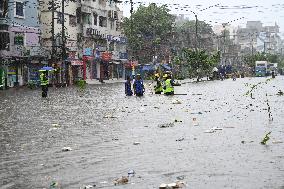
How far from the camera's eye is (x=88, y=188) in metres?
5.87

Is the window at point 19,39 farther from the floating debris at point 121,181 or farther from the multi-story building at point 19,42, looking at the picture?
the floating debris at point 121,181

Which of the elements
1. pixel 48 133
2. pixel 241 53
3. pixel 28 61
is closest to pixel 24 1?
pixel 28 61

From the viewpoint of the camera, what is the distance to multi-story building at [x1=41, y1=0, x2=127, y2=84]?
55031 mm

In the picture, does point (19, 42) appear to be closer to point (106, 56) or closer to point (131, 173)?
point (106, 56)

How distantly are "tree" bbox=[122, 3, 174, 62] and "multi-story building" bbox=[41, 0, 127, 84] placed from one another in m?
4.12

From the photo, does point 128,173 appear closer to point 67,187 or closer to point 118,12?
point 67,187

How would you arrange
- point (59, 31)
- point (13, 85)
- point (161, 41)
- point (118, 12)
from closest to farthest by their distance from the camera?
1. point (13, 85)
2. point (59, 31)
3. point (118, 12)
4. point (161, 41)

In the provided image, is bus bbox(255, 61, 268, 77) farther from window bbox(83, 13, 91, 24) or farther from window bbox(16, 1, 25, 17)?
window bbox(16, 1, 25, 17)

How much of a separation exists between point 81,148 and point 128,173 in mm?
2518

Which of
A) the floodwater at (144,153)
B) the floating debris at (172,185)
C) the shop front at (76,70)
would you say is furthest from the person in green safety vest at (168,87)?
the shop front at (76,70)

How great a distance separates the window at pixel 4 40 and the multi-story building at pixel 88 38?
6.27 metres

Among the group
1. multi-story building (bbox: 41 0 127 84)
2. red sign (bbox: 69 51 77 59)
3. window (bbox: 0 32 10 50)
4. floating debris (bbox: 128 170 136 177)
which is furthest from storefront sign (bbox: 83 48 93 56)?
floating debris (bbox: 128 170 136 177)

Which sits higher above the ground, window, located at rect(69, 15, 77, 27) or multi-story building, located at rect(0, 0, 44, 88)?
window, located at rect(69, 15, 77, 27)

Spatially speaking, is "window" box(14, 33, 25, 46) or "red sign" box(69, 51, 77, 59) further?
"red sign" box(69, 51, 77, 59)
